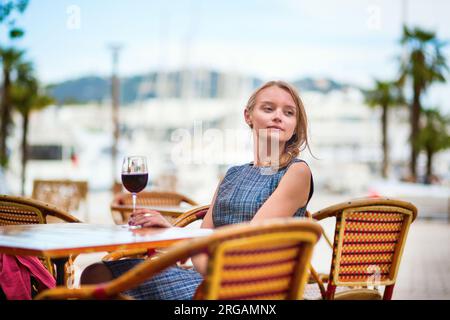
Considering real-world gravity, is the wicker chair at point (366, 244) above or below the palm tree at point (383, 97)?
below

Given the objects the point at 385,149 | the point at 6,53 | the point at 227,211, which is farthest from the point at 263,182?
the point at 385,149

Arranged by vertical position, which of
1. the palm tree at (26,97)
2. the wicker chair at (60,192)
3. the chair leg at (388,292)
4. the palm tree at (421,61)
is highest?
the palm tree at (421,61)

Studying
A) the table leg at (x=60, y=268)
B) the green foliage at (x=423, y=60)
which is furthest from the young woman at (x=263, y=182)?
the green foliage at (x=423, y=60)

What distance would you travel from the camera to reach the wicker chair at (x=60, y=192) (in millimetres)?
8227

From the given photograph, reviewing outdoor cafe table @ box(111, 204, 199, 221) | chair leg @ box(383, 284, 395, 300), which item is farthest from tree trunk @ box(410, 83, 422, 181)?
chair leg @ box(383, 284, 395, 300)

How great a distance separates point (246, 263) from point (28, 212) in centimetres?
182

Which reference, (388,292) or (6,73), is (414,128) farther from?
(388,292)

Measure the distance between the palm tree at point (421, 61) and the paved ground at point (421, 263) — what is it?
23055mm

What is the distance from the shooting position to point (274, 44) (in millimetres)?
64312

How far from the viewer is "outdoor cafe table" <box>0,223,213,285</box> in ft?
7.10

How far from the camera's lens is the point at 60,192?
8.36m

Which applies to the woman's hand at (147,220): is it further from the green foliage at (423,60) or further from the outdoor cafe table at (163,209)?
the green foliage at (423,60)

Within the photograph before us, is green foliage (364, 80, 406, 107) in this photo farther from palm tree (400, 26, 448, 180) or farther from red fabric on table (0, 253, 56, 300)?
red fabric on table (0, 253, 56, 300)

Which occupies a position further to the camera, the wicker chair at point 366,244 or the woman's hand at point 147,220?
the wicker chair at point 366,244
